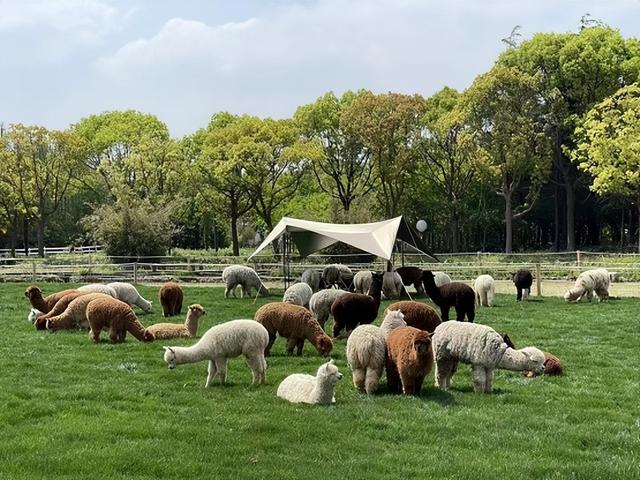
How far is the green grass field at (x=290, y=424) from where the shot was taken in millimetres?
5504

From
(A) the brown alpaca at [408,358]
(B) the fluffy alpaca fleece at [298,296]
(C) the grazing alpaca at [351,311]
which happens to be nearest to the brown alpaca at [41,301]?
(B) the fluffy alpaca fleece at [298,296]

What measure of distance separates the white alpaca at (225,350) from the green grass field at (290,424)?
0.79 ft

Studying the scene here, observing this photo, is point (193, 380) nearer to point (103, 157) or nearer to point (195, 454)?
point (195, 454)

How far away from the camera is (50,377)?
8805 mm

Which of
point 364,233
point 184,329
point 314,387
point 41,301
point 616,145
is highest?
point 616,145

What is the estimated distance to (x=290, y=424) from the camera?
6.66 m

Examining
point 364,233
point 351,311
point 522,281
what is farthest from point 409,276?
point 351,311

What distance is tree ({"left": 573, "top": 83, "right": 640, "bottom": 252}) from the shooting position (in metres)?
31.3

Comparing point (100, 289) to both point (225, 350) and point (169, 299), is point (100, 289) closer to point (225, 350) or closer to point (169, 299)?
point (169, 299)

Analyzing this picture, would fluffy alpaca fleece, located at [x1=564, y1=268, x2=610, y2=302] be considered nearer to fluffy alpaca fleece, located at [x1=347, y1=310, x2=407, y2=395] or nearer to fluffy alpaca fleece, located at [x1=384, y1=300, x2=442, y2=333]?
fluffy alpaca fleece, located at [x1=384, y1=300, x2=442, y2=333]

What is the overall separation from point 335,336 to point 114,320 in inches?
143

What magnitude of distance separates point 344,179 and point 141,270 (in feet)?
61.6

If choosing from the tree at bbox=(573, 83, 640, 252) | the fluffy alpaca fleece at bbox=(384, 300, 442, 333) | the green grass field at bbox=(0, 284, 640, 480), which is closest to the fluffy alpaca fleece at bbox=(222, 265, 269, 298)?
the green grass field at bbox=(0, 284, 640, 480)

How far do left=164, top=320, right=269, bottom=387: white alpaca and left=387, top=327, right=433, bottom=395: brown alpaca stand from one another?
1.58 metres
